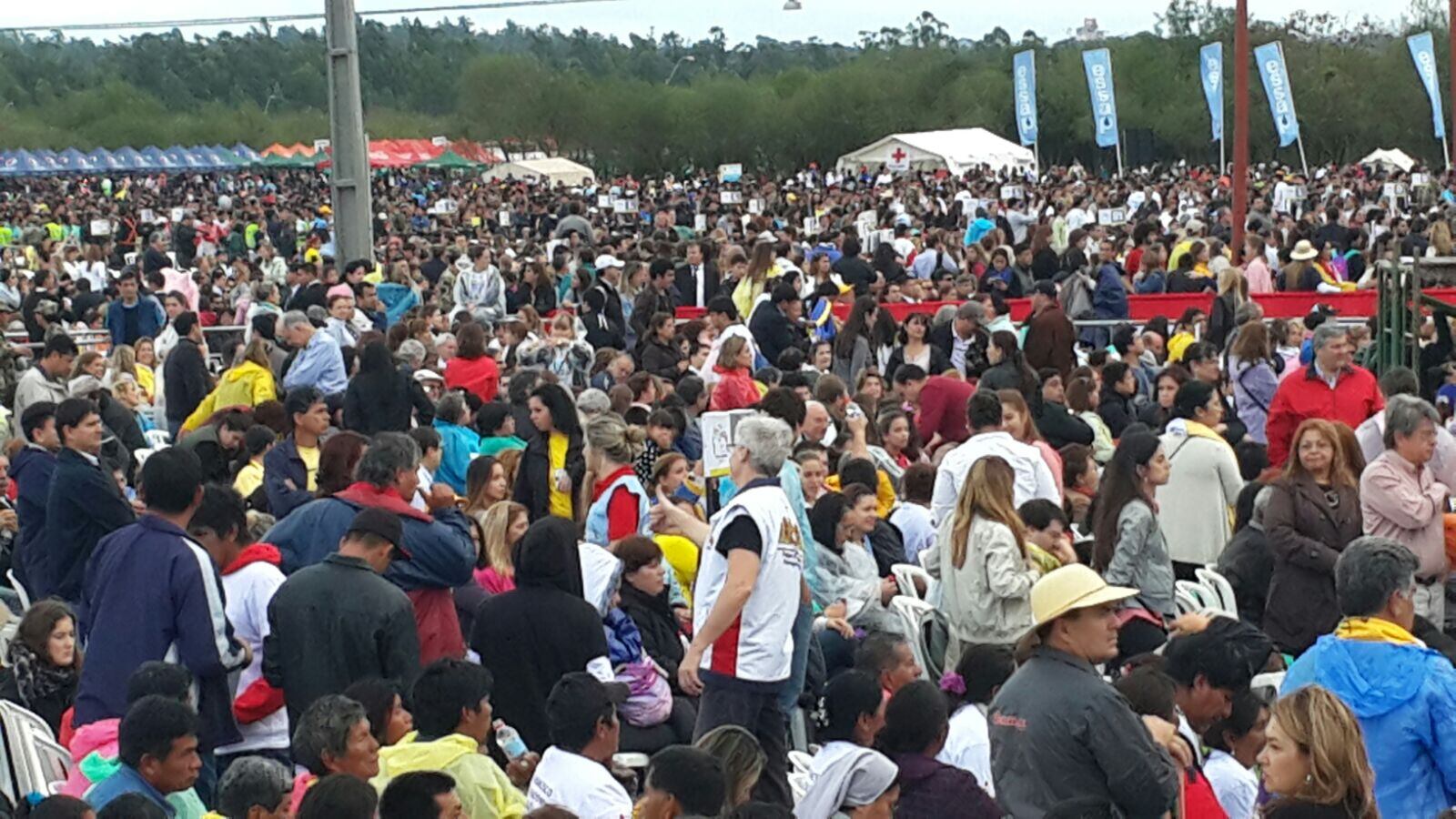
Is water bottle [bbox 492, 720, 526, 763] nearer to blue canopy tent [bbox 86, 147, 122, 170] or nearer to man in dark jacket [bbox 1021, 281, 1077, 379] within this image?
man in dark jacket [bbox 1021, 281, 1077, 379]

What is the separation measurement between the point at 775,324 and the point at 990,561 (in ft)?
25.5

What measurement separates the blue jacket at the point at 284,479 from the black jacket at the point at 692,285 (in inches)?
400

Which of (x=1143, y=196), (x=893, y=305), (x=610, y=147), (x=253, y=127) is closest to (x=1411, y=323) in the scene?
(x=893, y=305)

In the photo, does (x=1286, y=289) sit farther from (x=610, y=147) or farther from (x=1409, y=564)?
(x=610, y=147)

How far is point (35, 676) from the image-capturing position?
7.94 meters

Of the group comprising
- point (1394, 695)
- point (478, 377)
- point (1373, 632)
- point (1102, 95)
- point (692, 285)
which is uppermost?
point (1373, 632)

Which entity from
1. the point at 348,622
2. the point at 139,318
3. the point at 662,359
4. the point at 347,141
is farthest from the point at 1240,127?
the point at 348,622

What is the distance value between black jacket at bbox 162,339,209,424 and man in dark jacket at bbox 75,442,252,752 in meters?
7.43

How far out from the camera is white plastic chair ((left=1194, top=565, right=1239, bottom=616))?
973cm

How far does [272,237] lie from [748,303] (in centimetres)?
2320

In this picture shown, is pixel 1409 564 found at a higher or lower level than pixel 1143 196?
higher

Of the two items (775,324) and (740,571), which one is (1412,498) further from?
(775,324)

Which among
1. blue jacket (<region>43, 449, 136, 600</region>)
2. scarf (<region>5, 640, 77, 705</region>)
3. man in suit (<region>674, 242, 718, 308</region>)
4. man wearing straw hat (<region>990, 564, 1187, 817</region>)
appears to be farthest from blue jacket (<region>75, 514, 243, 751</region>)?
man in suit (<region>674, 242, 718, 308</region>)

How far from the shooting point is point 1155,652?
833cm
